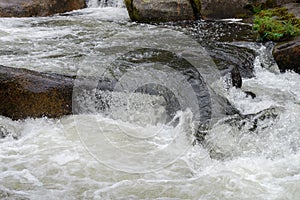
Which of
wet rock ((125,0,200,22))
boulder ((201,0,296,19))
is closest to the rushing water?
wet rock ((125,0,200,22))

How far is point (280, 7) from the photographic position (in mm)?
10812

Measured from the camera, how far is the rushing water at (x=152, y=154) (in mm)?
3877

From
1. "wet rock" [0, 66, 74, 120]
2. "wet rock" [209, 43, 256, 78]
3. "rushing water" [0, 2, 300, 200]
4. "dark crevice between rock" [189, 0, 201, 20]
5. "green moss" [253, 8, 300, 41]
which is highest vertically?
"dark crevice between rock" [189, 0, 201, 20]

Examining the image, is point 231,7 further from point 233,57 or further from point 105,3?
point 105,3

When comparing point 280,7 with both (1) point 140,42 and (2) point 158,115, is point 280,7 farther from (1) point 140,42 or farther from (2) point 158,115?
(2) point 158,115

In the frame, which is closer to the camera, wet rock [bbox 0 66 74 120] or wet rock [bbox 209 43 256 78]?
wet rock [bbox 0 66 74 120]

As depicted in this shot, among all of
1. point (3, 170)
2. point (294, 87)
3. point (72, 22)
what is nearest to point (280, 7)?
point (294, 87)

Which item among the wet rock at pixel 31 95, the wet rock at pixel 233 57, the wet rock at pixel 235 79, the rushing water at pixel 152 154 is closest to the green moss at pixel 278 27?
the wet rock at pixel 233 57

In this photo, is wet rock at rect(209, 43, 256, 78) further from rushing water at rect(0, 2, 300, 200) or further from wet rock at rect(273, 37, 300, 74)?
rushing water at rect(0, 2, 300, 200)

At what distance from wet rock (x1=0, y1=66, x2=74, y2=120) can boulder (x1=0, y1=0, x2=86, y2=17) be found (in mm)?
6811

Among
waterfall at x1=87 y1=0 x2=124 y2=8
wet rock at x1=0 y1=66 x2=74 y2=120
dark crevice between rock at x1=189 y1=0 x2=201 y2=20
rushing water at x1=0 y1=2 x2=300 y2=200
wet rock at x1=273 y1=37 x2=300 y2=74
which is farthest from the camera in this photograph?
waterfall at x1=87 y1=0 x2=124 y2=8

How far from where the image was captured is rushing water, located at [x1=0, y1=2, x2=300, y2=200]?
3.88 meters

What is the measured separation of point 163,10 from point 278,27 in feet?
10.7

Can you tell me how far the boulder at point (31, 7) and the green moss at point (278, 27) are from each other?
5992 millimetres
